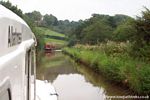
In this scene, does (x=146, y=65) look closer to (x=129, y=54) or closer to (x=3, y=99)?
(x=129, y=54)

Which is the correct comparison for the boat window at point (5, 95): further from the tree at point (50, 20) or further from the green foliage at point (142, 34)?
the tree at point (50, 20)

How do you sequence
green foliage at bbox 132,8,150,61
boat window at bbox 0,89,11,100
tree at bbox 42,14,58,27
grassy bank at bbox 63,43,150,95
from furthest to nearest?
tree at bbox 42,14,58,27 < green foliage at bbox 132,8,150,61 < grassy bank at bbox 63,43,150,95 < boat window at bbox 0,89,11,100

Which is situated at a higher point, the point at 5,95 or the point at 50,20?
the point at 5,95

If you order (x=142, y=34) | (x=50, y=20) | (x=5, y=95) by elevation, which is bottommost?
(x=50, y=20)

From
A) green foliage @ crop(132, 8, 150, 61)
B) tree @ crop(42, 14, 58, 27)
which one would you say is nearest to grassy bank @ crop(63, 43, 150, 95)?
green foliage @ crop(132, 8, 150, 61)

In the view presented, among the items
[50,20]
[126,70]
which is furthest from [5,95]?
[50,20]

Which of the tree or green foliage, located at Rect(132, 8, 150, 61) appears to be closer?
green foliage, located at Rect(132, 8, 150, 61)

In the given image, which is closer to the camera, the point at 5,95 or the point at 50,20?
the point at 5,95

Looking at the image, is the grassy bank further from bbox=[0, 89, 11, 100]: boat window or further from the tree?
the tree

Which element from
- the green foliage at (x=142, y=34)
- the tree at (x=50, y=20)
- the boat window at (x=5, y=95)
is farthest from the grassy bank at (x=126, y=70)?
the tree at (x=50, y=20)

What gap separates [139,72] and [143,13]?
146 inches

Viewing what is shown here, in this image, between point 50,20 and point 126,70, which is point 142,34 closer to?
point 126,70

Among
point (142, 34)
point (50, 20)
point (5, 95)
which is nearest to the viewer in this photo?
point (5, 95)

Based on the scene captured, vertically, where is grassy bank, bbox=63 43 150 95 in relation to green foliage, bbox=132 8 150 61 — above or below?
below
